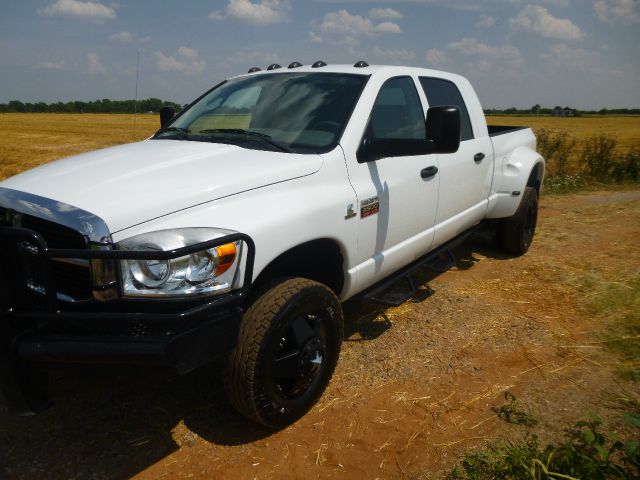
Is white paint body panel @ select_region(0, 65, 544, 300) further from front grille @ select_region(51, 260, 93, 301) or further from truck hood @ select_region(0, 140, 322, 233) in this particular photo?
front grille @ select_region(51, 260, 93, 301)

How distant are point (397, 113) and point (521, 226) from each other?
260 centimetres

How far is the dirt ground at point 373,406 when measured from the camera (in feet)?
8.21

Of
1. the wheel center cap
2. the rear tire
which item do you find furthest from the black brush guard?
the rear tire

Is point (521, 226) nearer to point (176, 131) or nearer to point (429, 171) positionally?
point (429, 171)

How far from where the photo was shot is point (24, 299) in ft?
7.04

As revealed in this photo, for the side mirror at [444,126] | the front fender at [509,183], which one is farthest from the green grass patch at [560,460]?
the front fender at [509,183]

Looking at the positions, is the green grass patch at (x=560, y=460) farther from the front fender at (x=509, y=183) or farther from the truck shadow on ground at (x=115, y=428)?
the front fender at (x=509, y=183)

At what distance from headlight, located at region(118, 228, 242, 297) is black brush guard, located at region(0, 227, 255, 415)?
0.05m

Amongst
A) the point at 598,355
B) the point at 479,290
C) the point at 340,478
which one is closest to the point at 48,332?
the point at 340,478

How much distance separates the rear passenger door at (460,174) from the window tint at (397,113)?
0.77ft

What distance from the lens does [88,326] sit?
2.07 meters

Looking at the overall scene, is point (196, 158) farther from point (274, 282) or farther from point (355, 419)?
point (355, 419)

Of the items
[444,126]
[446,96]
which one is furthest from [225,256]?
[446,96]

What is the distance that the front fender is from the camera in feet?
16.8
